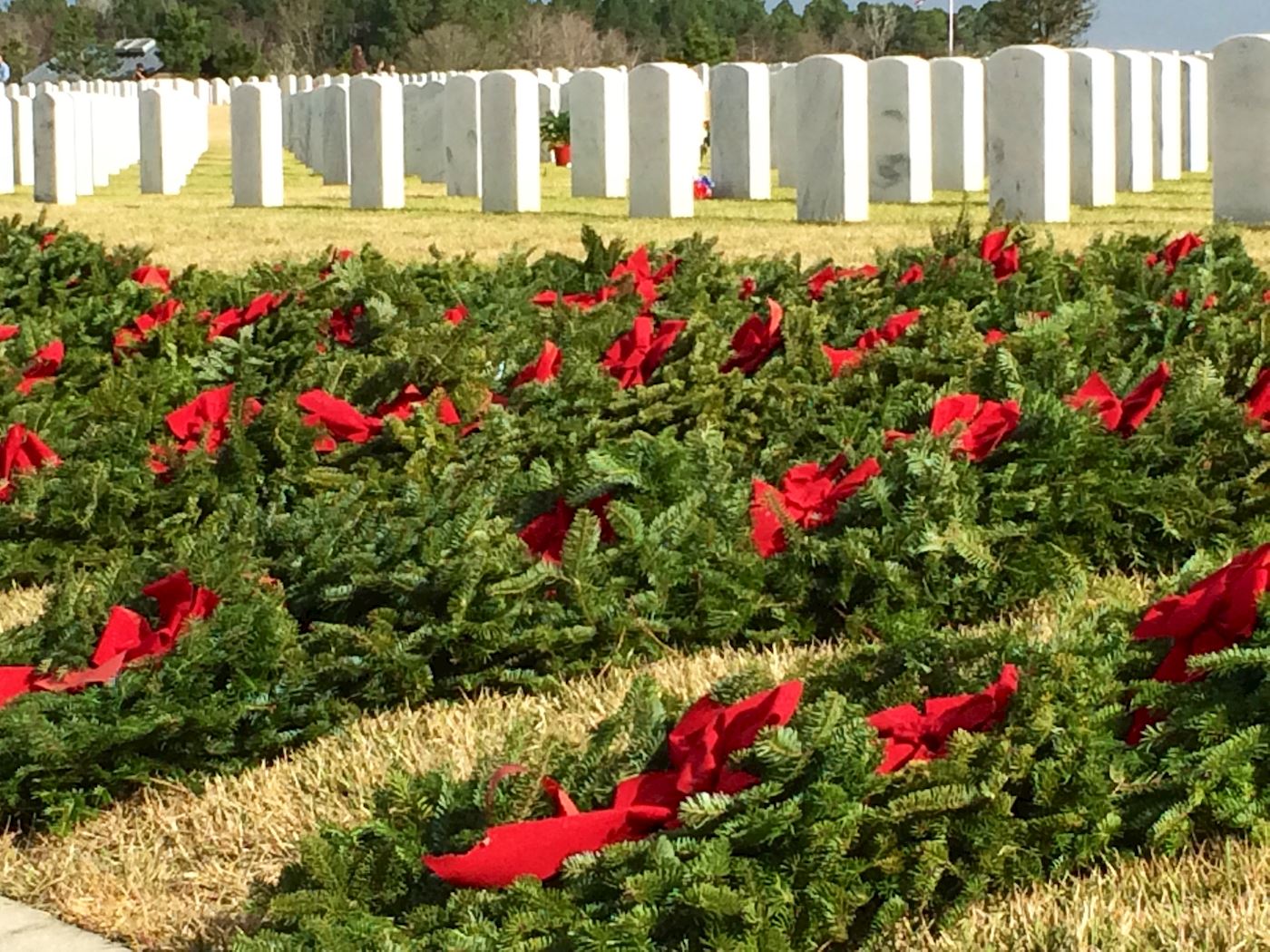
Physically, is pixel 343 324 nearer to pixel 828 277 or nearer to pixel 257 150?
pixel 828 277

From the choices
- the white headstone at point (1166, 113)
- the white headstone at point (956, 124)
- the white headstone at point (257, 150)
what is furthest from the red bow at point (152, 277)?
the white headstone at point (1166, 113)

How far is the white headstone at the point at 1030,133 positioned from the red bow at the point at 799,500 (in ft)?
29.1

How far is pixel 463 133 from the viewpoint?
17266 millimetres

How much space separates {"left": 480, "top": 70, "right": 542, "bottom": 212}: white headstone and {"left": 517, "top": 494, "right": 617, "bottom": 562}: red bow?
1172cm

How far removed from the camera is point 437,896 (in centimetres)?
241

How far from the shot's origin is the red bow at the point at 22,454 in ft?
15.8

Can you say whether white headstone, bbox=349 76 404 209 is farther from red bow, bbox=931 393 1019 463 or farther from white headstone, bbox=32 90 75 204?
red bow, bbox=931 393 1019 463

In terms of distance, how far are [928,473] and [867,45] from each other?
100 meters

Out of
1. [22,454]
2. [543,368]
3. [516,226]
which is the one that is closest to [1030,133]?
[516,226]

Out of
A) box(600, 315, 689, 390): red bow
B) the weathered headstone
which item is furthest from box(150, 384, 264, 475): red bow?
the weathered headstone

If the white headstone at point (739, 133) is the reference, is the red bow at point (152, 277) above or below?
below

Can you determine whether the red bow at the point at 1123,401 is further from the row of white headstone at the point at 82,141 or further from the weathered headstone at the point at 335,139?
the weathered headstone at the point at 335,139

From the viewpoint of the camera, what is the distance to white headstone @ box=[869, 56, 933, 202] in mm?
15188

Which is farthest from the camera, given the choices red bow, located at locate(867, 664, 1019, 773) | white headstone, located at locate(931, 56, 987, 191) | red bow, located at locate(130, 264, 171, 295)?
white headstone, located at locate(931, 56, 987, 191)
